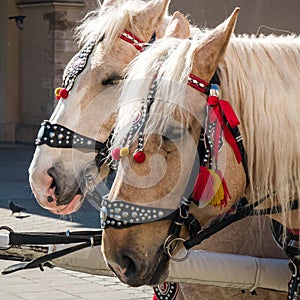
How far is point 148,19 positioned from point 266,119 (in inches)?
57.1

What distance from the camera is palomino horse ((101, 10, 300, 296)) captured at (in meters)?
2.58

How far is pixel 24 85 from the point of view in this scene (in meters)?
19.6

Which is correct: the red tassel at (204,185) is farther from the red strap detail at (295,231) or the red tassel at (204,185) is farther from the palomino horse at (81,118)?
the palomino horse at (81,118)

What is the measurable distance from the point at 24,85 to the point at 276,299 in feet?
54.8

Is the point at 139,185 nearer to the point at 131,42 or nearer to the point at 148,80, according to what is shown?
the point at 148,80

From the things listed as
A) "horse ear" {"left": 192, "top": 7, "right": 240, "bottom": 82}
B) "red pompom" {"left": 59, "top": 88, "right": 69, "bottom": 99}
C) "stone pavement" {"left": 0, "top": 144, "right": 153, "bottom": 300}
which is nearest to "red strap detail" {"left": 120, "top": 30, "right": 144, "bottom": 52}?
"red pompom" {"left": 59, "top": 88, "right": 69, "bottom": 99}

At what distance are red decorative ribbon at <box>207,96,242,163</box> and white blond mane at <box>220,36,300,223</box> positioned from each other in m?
0.04

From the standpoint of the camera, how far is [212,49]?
8.57 feet

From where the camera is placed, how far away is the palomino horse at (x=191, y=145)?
258 cm

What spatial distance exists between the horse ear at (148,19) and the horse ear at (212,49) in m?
1.31

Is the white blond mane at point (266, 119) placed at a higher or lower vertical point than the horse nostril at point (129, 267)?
higher

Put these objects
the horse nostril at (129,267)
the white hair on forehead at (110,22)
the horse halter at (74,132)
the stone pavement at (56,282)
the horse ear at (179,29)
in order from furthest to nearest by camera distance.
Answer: the stone pavement at (56,282) → the white hair on forehead at (110,22) → the horse halter at (74,132) → the horse ear at (179,29) → the horse nostril at (129,267)

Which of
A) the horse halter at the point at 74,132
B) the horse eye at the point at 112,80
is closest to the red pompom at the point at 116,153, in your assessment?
the horse halter at the point at 74,132

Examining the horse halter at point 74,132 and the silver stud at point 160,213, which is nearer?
the silver stud at point 160,213
